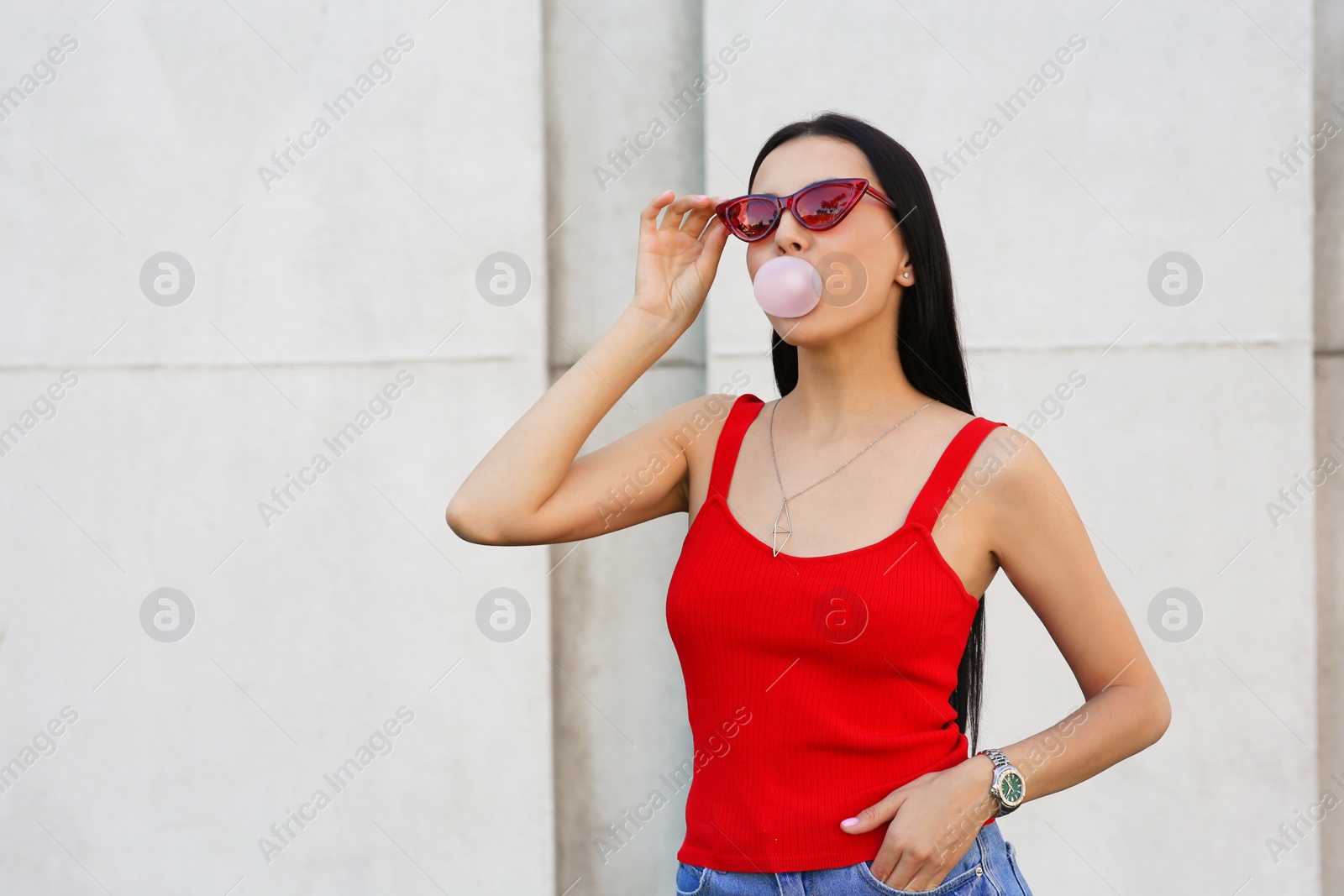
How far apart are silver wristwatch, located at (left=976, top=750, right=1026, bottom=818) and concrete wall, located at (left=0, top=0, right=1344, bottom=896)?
179cm

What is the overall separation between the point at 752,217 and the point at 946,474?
510 mm

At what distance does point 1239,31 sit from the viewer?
3135mm

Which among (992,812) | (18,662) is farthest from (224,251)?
(992,812)

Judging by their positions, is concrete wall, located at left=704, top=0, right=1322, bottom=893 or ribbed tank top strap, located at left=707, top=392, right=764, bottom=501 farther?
concrete wall, located at left=704, top=0, right=1322, bottom=893

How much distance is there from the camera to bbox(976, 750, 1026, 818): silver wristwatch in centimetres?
146

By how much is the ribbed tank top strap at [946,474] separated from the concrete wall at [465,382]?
66.1 inches

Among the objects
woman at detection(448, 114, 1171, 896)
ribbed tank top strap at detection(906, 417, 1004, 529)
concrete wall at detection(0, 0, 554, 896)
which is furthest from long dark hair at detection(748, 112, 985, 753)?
concrete wall at detection(0, 0, 554, 896)

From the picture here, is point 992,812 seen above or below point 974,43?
below

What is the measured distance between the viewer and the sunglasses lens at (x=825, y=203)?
5.02 ft

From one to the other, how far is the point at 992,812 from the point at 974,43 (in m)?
2.53

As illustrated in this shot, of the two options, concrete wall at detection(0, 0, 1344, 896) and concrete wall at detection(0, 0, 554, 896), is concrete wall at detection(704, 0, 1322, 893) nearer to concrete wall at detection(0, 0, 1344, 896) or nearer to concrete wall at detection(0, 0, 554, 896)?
concrete wall at detection(0, 0, 1344, 896)

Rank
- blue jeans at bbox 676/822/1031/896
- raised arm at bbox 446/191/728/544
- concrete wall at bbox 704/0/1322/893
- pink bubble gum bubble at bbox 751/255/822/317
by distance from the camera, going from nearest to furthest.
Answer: blue jeans at bbox 676/822/1031/896 < pink bubble gum bubble at bbox 751/255/822/317 < raised arm at bbox 446/191/728/544 < concrete wall at bbox 704/0/1322/893

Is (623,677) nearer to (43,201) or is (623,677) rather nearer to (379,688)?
(379,688)

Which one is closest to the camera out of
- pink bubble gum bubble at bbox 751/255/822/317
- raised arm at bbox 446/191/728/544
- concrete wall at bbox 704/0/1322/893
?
pink bubble gum bubble at bbox 751/255/822/317
